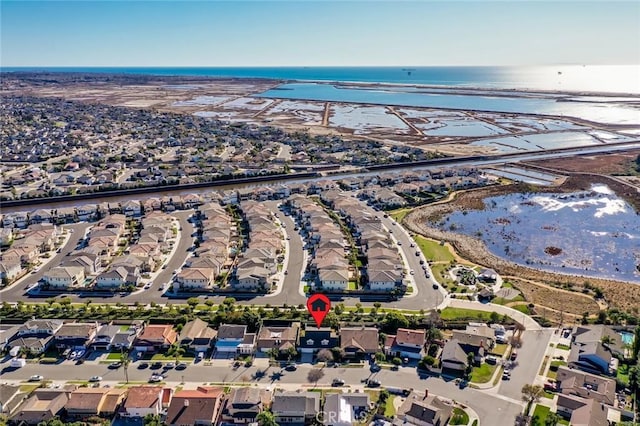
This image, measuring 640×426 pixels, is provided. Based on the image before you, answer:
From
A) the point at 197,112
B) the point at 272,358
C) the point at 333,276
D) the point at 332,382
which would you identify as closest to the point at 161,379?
the point at 272,358

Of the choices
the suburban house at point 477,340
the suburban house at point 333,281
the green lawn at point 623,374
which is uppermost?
the suburban house at point 333,281

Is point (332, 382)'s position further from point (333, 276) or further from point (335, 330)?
point (333, 276)

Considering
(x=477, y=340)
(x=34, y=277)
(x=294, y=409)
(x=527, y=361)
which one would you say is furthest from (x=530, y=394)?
(x=34, y=277)

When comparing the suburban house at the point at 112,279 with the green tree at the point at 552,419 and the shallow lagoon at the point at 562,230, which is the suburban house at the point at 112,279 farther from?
the shallow lagoon at the point at 562,230

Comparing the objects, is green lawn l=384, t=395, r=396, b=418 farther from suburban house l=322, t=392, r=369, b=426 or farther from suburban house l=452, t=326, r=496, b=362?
suburban house l=452, t=326, r=496, b=362

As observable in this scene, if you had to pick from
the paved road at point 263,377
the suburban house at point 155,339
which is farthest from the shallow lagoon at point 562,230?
the suburban house at point 155,339

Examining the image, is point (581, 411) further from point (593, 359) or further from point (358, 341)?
point (358, 341)
